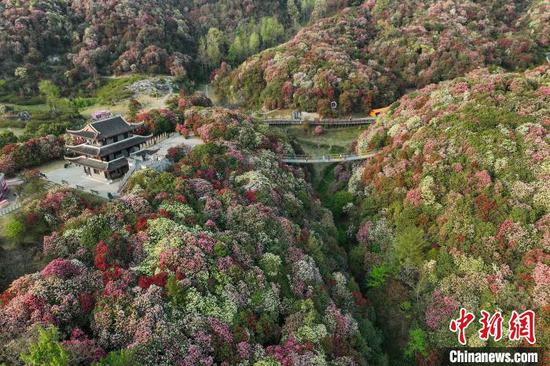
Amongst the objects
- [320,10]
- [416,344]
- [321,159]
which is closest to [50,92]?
[321,159]

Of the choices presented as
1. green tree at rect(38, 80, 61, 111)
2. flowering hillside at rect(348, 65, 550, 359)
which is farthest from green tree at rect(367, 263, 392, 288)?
green tree at rect(38, 80, 61, 111)

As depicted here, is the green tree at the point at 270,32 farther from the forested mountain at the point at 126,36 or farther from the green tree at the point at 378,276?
the green tree at the point at 378,276

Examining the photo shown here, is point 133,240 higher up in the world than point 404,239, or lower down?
higher up

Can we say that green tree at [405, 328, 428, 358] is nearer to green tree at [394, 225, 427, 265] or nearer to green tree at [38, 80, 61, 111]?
green tree at [394, 225, 427, 265]

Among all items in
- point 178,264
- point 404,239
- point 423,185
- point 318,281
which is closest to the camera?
point 178,264

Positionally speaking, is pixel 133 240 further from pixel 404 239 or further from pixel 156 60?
pixel 156 60

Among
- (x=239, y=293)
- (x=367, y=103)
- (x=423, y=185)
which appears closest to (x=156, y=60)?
(x=367, y=103)

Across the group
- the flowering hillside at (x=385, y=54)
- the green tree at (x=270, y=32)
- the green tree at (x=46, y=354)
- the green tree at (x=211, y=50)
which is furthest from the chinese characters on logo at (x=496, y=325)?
the green tree at (x=270, y=32)
